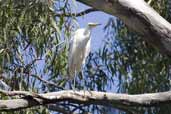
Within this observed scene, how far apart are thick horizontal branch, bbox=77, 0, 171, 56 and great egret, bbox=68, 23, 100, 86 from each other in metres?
0.59

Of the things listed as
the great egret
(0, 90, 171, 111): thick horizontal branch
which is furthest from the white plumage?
(0, 90, 171, 111): thick horizontal branch

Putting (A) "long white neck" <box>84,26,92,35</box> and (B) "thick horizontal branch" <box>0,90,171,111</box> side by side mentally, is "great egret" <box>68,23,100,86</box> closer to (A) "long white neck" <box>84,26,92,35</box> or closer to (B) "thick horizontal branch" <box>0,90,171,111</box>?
(A) "long white neck" <box>84,26,92,35</box>

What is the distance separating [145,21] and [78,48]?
76cm

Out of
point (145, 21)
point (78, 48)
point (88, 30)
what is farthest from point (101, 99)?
point (88, 30)

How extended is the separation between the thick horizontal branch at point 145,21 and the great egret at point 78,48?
0.59 m

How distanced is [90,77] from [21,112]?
743 mm

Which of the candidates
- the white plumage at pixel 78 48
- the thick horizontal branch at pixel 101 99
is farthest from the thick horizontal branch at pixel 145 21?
the white plumage at pixel 78 48

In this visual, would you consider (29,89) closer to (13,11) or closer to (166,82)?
(13,11)

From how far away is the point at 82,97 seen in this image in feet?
9.65

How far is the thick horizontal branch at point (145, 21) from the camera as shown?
2.86 meters

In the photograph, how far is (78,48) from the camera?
3.57 meters

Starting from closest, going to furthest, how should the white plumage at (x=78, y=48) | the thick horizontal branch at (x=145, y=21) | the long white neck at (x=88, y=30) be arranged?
the thick horizontal branch at (x=145, y=21)
the white plumage at (x=78, y=48)
the long white neck at (x=88, y=30)

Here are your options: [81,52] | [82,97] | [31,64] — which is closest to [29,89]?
[31,64]

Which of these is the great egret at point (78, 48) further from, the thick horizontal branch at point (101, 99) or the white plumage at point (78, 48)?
the thick horizontal branch at point (101, 99)
